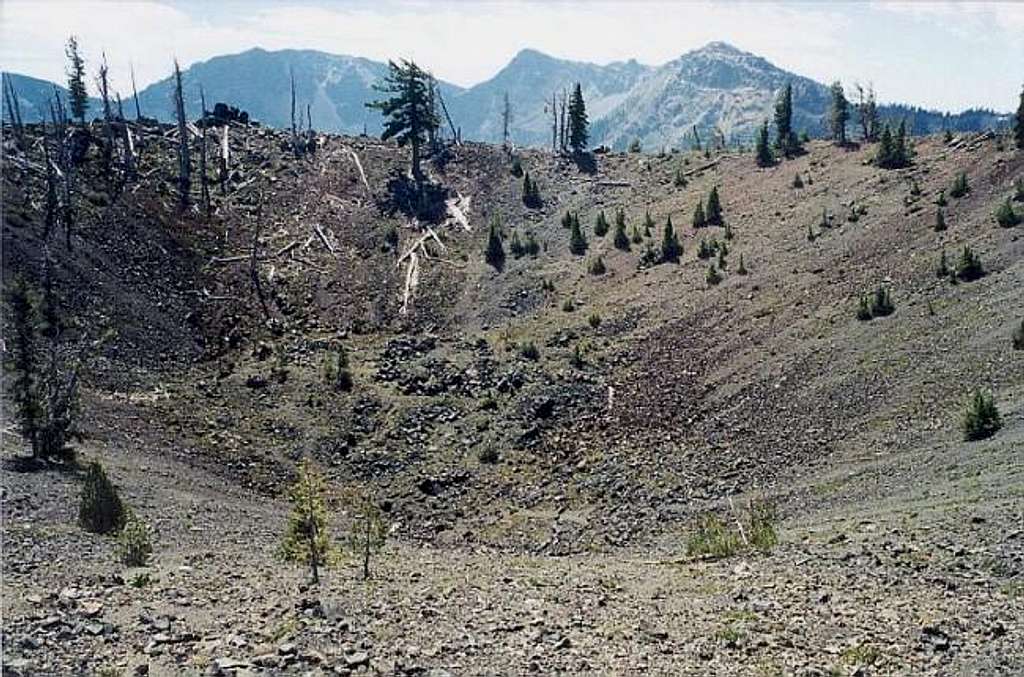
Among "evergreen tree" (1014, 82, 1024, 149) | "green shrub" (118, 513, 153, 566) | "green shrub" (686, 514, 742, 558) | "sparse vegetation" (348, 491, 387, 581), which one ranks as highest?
"evergreen tree" (1014, 82, 1024, 149)

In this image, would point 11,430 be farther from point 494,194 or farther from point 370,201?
point 494,194

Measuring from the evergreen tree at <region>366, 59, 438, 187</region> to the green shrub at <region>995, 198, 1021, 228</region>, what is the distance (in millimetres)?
44724

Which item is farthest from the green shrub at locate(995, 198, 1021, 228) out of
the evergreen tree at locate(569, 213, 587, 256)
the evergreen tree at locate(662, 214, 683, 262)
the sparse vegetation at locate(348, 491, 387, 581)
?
the sparse vegetation at locate(348, 491, 387, 581)

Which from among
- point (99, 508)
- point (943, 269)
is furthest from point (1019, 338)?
point (99, 508)

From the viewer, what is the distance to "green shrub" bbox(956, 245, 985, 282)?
3769 centimetres

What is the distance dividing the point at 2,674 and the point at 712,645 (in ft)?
38.1

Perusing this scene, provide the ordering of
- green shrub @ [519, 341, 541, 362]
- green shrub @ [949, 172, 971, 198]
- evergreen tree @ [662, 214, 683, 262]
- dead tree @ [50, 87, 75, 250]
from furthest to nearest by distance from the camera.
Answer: evergreen tree @ [662, 214, 683, 262] < dead tree @ [50, 87, 75, 250] < green shrub @ [949, 172, 971, 198] < green shrub @ [519, 341, 541, 362]

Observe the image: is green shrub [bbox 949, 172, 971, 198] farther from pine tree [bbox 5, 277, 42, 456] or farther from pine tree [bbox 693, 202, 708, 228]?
pine tree [bbox 5, 277, 42, 456]

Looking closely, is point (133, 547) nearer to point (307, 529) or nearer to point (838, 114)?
point (307, 529)

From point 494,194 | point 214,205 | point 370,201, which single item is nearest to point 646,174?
point 494,194

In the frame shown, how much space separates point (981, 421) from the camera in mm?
25938

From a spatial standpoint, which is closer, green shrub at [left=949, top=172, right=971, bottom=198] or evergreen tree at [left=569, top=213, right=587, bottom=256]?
green shrub at [left=949, top=172, right=971, bottom=198]

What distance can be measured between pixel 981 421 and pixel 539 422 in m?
19.1

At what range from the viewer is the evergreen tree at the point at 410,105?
67750 millimetres
